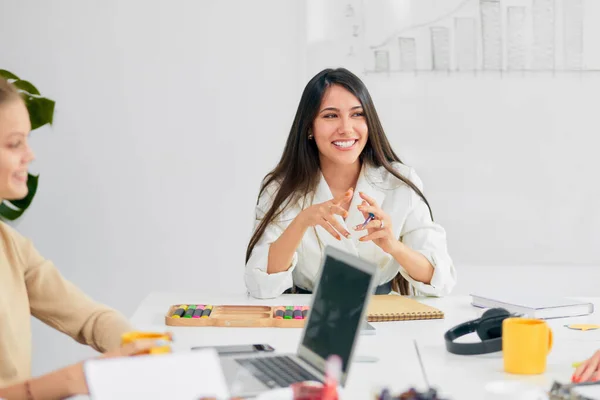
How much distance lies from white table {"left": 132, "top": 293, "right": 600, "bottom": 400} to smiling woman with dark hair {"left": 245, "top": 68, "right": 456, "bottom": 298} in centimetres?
17

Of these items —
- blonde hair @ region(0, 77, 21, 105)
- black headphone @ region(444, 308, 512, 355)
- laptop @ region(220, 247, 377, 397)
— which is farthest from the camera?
black headphone @ region(444, 308, 512, 355)

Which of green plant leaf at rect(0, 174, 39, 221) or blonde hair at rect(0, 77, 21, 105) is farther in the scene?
green plant leaf at rect(0, 174, 39, 221)

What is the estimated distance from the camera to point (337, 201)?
7.36ft

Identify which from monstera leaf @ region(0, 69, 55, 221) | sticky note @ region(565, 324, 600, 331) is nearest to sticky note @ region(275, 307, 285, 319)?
sticky note @ region(565, 324, 600, 331)

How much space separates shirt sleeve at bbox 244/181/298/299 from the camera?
7.39ft

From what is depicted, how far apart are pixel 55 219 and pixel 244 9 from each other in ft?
3.83

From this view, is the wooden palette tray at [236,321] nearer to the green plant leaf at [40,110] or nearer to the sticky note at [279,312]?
the sticky note at [279,312]

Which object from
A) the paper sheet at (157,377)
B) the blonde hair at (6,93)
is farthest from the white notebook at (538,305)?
the blonde hair at (6,93)

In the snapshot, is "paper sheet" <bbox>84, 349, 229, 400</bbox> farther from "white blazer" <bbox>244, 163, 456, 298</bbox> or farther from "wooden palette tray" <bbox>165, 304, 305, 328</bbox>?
"white blazer" <bbox>244, 163, 456, 298</bbox>

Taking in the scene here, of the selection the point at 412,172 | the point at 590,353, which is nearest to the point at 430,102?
the point at 412,172

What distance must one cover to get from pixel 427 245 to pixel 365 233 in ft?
0.65

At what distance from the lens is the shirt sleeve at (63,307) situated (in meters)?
1.60

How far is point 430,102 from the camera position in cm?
329

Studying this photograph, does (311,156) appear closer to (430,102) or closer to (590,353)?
(430,102)
